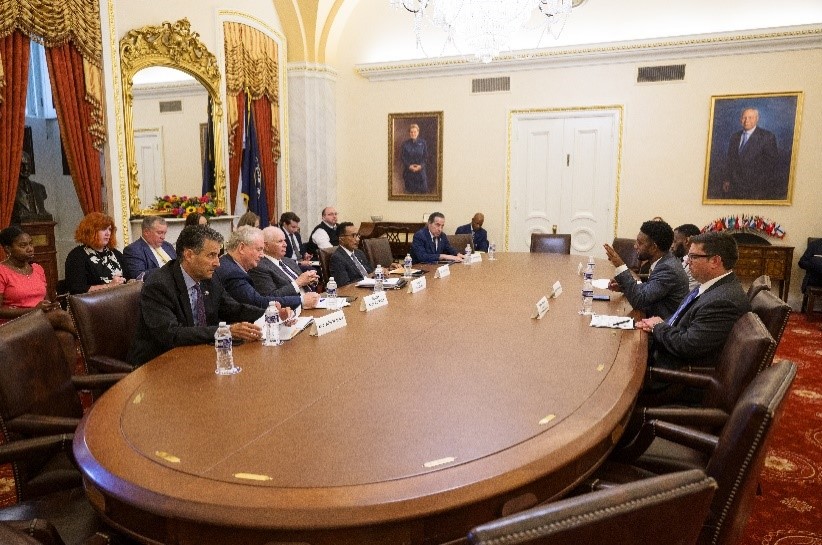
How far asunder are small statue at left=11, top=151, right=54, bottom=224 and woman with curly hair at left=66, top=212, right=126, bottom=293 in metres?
1.88

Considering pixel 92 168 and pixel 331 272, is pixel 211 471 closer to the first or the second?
pixel 331 272

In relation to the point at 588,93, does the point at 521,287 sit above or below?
below

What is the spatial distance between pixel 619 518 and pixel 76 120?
18.1 feet

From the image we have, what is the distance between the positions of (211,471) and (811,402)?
4.18 metres

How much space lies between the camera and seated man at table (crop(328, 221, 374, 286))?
479 cm

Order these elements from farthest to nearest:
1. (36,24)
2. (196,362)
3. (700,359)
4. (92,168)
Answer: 1. (92,168)
2. (36,24)
3. (700,359)
4. (196,362)

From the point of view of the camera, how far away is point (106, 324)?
2.79 m

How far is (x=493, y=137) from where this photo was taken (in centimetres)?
834

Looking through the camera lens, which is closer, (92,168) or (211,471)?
(211,471)

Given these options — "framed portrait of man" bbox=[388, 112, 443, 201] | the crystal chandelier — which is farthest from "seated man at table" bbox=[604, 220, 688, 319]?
"framed portrait of man" bbox=[388, 112, 443, 201]

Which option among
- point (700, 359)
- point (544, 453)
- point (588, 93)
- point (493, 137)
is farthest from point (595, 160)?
point (544, 453)

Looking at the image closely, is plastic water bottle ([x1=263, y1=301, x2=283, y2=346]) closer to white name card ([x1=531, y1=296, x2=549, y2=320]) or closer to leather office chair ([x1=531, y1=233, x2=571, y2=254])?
white name card ([x1=531, y1=296, x2=549, y2=320])

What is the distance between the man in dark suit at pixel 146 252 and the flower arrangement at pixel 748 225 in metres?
6.25

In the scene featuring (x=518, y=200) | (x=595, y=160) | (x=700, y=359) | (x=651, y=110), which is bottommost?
(x=700, y=359)
